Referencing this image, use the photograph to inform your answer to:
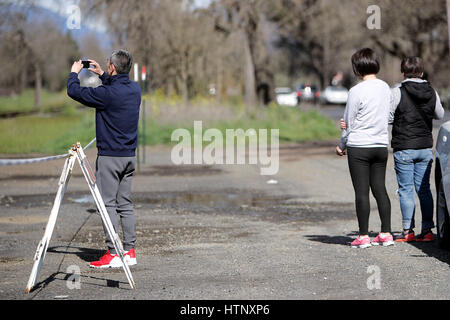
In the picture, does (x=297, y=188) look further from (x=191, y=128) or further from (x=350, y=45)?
(x=350, y=45)

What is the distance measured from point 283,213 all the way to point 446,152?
3.60 metres

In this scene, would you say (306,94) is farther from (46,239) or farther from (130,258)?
(46,239)

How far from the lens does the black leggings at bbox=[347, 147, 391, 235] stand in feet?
25.1

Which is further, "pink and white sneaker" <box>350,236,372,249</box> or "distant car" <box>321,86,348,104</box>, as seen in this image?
"distant car" <box>321,86,348,104</box>

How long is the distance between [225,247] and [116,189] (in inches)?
59.7

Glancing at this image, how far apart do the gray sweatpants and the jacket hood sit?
9.82ft

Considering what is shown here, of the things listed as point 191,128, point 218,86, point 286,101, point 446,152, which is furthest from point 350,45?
point 446,152

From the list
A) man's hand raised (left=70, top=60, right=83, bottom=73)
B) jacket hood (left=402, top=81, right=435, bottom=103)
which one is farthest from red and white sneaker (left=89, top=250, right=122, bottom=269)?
jacket hood (left=402, top=81, right=435, bottom=103)

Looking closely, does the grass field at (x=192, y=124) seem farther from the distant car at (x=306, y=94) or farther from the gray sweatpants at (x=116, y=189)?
the gray sweatpants at (x=116, y=189)

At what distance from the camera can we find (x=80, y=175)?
1614cm

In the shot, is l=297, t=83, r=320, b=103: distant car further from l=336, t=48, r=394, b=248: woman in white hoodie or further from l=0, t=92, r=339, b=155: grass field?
l=336, t=48, r=394, b=248: woman in white hoodie

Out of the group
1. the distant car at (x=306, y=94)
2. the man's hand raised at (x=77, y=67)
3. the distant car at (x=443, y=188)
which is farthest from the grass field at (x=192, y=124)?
the distant car at (x=443, y=188)

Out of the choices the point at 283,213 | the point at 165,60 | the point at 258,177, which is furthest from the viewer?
the point at 165,60

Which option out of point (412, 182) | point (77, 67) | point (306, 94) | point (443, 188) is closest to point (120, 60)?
point (77, 67)
